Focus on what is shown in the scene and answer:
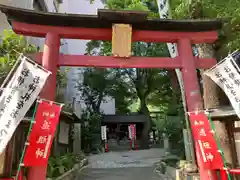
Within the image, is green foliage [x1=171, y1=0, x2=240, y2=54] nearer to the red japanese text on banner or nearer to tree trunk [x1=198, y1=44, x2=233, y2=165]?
tree trunk [x1=198, y1=44, x2=233, y2=165]

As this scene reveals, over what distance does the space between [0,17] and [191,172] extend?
493 inches

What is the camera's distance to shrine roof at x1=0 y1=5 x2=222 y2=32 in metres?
6.44

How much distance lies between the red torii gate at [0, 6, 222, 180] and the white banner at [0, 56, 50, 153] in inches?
28.9

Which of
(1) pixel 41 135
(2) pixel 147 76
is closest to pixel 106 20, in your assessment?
(1) pixel 41 135

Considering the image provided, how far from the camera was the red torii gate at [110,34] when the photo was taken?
21.0 feet

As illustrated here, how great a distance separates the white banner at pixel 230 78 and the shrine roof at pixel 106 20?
6.25 ft

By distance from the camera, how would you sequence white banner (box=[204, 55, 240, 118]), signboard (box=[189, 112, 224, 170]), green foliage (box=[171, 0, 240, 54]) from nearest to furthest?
1. white banner (box=[204, 55, 240, 118])
2. signboard (box=[189, 112, 224, 170])
3. green foliage (box=[171, 0, 240, 54])

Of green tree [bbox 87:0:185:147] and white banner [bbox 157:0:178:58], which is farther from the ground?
green tree [bbox 87:0:185:147]

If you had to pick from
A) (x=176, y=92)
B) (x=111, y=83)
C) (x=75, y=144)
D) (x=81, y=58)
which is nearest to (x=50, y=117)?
(x=81, y=58)

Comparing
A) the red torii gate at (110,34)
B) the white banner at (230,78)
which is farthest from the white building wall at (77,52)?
the white banner at (230,78)

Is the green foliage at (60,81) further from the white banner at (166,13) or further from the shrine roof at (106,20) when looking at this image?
the shrine roof at (106,20)

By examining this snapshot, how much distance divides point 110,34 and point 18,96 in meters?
3.32

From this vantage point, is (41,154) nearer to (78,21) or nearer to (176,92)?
(78,21)

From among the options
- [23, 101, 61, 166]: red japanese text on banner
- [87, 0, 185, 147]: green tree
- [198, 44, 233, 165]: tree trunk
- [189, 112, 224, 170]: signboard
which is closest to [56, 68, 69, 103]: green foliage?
[87, 0, 185, 147]: green tree
